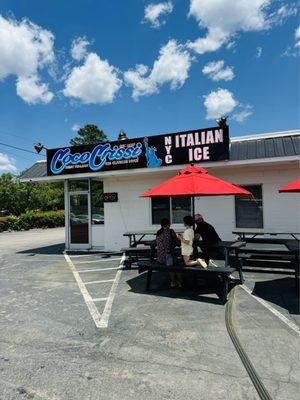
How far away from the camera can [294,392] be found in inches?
130

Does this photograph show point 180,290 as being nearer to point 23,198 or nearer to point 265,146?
point 265,146

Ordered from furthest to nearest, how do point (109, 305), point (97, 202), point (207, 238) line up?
1. point (97, 202)
2. point (207, 238)
3. point (109, 305)

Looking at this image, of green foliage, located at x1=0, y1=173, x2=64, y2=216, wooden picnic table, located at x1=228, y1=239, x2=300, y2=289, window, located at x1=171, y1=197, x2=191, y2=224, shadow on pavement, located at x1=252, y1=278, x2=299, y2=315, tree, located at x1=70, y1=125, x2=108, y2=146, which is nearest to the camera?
shadow on pavement, located at x1=252, y1=278, x2=299, y2=315

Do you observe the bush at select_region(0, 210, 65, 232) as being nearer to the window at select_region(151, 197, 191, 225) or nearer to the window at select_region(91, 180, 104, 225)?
the window at select_region(91, 180, 104, 225)

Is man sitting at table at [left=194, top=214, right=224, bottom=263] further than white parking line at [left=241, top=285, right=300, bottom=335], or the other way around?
man sitting at table at [left=194, top=214, right=224, bottom=263]

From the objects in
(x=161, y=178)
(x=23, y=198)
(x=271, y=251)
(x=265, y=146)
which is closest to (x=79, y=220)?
(x=161, y=178)

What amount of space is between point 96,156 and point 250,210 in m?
6.09

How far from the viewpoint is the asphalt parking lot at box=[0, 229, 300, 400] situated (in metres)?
3.44

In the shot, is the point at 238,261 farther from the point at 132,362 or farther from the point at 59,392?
the point at 59,392

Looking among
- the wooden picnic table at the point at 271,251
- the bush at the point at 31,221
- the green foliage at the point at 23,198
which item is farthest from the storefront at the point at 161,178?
the green foliage at the point at 23,198

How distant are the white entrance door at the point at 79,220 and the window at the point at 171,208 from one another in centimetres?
298

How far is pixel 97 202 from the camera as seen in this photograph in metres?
14.1

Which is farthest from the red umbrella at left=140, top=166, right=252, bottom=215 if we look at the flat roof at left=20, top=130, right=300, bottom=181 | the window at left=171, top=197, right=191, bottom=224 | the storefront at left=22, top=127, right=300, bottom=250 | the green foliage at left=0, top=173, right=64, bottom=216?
the green foliage at left=0, top=173, right=64, bottom=216

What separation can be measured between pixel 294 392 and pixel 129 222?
1022 centimetres
